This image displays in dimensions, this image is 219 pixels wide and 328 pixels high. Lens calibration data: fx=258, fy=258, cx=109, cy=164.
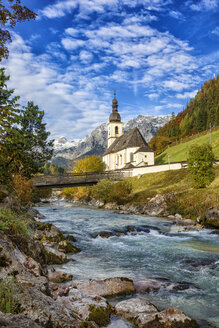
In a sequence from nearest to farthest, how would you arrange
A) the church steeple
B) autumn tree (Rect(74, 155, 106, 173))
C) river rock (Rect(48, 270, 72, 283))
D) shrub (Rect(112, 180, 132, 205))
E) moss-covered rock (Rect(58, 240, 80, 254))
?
river rock (Rect(48, 270, 72, 283)), moss-covered rock (Rect(58, 240, 80, 254)), shrub (Rect(112, 180, 132, 205)), autumn tree (Rect(74, 155, 106, 173)), the church steeple

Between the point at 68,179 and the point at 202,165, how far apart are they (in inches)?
977

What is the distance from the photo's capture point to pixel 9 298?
356 centimetres

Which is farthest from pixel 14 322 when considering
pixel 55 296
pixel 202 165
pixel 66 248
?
pixel 202 165

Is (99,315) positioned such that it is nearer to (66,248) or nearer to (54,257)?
(54,257)

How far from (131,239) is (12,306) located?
14.2m

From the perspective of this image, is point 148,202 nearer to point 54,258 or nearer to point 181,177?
point 181,177

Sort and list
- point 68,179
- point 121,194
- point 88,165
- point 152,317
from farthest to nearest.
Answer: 1. point 88,165
2. point 68,179
3. point 121,194
4. point 152,317

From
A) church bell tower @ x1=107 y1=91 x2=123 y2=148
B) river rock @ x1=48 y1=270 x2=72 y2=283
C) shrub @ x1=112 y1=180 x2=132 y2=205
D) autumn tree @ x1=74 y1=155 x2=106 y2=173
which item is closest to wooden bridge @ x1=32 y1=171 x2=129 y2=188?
shrub @ x1=112 y1=180 x2=132 y2=205

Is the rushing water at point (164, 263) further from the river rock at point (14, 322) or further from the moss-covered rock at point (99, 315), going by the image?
the river rock at point (14, 322)

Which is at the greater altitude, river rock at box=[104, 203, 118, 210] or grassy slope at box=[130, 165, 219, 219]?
grassy slope at box=[130, 165, 219, 219]

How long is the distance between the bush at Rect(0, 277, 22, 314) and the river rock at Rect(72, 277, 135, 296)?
3710 millimetres

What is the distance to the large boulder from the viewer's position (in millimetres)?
5604

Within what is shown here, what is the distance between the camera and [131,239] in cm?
1709

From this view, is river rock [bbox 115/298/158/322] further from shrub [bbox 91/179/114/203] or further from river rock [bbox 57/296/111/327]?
shrub [bbox 91/179/114/203]
